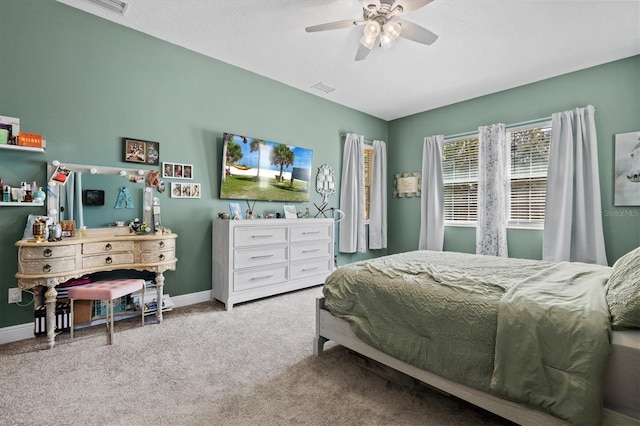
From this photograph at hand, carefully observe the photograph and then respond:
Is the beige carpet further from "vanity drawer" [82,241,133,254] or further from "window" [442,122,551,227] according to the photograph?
"window" [442,122,551,227]

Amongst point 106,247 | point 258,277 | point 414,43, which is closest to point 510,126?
point 414,43

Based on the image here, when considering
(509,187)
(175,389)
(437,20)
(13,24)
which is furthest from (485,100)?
(13,24)

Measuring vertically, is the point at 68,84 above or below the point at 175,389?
above

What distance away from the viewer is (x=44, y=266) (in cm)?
219

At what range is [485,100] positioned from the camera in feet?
14.2

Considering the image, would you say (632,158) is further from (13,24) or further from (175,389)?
(13,24)

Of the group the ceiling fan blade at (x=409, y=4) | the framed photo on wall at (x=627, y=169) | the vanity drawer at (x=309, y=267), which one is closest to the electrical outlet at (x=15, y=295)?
the vanity drawer at (x=309, y=267)

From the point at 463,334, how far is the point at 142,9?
3.57 metres

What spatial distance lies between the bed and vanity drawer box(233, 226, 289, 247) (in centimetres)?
148

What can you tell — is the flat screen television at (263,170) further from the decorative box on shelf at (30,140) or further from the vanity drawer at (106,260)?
the decorative box on shelf at (30,140)

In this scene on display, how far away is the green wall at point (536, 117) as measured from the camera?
324 centimetres

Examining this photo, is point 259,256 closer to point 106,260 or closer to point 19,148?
point 106,260

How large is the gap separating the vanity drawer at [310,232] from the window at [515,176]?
2.14 meters

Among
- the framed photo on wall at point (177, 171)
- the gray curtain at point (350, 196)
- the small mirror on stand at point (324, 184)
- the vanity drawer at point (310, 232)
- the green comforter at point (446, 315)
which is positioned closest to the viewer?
the green comforter at point (446, 315)
